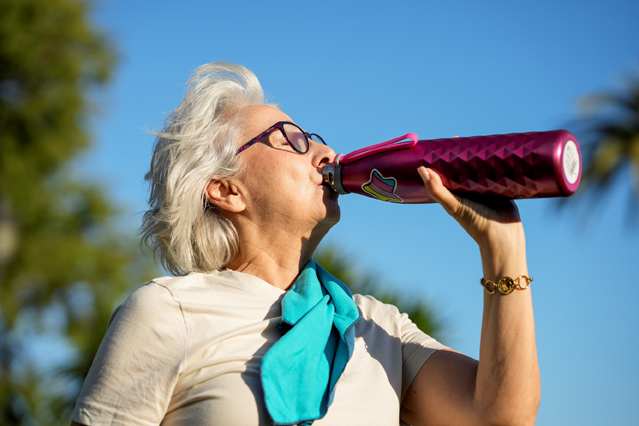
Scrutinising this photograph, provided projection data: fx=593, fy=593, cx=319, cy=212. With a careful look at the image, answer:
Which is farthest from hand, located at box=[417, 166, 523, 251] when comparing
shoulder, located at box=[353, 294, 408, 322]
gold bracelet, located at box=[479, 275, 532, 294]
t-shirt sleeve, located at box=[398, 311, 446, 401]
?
shoulder, located at box=[353, 294, 408, 322]

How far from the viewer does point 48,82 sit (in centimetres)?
2078

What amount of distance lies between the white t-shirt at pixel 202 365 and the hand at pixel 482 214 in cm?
58

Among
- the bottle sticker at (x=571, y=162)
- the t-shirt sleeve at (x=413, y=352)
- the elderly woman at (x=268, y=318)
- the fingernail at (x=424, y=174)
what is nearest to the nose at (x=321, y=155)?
the elderly woman at (x=268, y=318)

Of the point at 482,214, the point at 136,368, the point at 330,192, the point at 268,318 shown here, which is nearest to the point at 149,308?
the point at 136,368

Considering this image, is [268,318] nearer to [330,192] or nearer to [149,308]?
[149,308]

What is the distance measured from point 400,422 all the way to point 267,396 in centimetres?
71

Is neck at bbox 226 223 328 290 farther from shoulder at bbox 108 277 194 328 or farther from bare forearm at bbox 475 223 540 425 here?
bare forearm at bbox 475 223 540 425

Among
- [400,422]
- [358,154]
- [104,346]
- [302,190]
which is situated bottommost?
[400,422]

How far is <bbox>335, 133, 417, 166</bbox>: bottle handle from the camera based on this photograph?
198 cm

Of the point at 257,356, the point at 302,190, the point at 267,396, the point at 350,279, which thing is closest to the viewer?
the point at 267,396

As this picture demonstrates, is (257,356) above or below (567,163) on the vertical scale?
below

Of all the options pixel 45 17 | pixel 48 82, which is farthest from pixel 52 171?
pixel 45 17

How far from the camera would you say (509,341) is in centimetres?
185

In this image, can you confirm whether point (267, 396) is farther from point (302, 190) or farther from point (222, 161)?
point (222, 161)
